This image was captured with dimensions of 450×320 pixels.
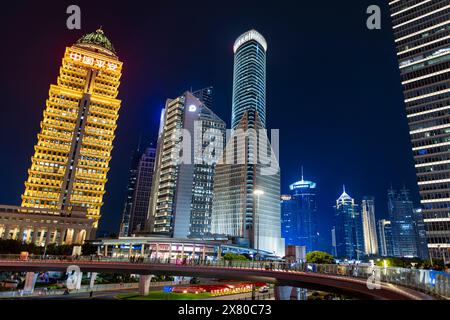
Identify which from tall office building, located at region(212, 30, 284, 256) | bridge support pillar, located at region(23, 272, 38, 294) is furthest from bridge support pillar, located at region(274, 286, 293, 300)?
tall office building, located at region(212, 30, 284, 256)

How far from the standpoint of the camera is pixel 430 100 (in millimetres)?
125688

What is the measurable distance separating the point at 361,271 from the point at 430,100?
126749 mm

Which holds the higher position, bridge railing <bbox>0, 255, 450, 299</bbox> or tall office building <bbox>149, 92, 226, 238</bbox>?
tall office building <bbox>149, 92, 226, 238</bbox>

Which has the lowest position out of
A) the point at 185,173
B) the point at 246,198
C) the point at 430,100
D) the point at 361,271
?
the point at 361,271

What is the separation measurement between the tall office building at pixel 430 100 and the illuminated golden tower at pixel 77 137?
143 meters

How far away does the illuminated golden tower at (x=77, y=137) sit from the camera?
14012 cm

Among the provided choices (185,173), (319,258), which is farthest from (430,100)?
(185,173)

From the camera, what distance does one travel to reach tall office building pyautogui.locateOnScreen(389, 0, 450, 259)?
385 ft

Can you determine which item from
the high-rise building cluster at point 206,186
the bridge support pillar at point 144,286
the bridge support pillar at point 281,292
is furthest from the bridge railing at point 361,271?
the high-rise building cluster at point 206,186

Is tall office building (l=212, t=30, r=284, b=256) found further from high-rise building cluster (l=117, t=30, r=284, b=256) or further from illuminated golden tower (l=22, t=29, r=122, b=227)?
illuminated golden tower (l=22, t=29, r=122, b=227)

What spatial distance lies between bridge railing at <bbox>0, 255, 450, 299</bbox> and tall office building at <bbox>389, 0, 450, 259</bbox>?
103 meters

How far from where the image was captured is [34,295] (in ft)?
189

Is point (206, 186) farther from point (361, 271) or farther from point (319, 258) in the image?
point (361, 271)

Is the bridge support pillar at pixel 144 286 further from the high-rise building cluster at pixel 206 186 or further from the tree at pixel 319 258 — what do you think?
the high-rise building cluster at pixel 206 186
